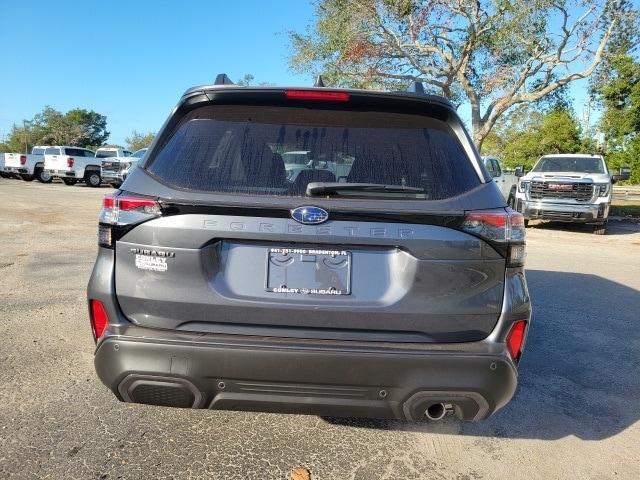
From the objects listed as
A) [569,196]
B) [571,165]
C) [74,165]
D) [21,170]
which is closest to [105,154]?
[74,165]

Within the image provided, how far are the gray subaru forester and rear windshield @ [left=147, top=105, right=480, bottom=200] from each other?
0.06 ft

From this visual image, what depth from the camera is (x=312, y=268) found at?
7.45 feet

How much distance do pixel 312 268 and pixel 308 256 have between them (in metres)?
0.06

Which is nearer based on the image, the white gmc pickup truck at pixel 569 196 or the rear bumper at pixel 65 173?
the white gmc pickup truck at pixel 569 196

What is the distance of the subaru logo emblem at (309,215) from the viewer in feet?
7.33

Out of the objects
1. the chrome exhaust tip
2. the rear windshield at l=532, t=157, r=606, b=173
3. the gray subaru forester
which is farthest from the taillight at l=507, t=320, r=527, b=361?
the rear windshield at l=532, t=157, r=606, b=173

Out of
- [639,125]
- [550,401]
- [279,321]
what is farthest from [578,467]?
[639,125]

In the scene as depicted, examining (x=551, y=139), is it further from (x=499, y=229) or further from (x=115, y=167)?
(x=499, y=229)

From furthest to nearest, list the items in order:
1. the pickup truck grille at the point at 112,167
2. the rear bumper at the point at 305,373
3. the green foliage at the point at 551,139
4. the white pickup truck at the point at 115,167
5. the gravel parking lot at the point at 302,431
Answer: the green foliage at the point at 551,139 < the pickup truck grille at the point at 112,167 < the white pickup truck at the point at 115,167 < the gravel parking lot at the point at 302,431 < the rear bumper at the point at 305,373

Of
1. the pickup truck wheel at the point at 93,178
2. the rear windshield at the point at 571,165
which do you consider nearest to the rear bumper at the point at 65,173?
the pickup truck wheel at the point at 93,178

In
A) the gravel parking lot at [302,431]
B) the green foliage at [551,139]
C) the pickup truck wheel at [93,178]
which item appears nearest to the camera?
the gravel parking lot at [302,431]

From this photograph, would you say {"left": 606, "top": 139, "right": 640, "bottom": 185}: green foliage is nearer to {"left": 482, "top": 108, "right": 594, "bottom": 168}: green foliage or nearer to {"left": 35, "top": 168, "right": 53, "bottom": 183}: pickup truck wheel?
{"left": 482, "top": 108, "right": 594, "bottom": 168}: green foliage

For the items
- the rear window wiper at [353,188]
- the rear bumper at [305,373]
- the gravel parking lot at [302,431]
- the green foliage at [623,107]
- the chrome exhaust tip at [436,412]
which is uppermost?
the green foliage at [623,107]

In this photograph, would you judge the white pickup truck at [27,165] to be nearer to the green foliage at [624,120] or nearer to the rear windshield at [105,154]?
the rear windshield at [105,154]
